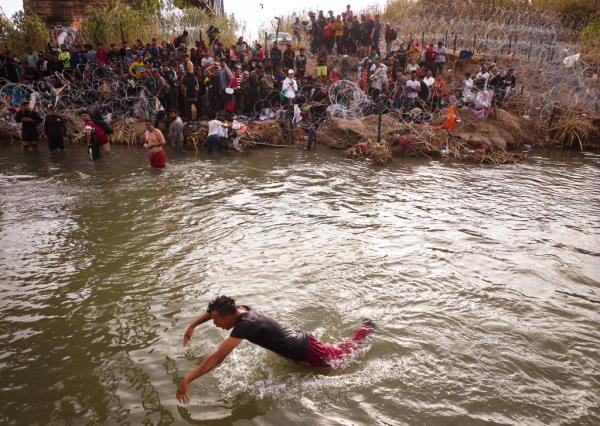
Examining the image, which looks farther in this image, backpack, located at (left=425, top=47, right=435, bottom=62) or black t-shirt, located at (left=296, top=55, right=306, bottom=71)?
backpack, located at (left=425, top=47, right=435, bottom=62)

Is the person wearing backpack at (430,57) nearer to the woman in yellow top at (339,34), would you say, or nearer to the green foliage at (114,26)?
the woman in yellow top at (339,34)

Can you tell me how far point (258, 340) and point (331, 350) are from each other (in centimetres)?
91

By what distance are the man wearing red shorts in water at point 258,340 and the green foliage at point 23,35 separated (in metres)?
19.8

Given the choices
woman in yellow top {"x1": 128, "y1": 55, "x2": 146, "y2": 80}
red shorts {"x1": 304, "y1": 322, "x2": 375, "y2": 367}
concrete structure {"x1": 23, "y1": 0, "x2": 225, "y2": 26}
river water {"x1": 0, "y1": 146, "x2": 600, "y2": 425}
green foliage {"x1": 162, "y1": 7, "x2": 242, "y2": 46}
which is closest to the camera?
river water {"x1": 0, "y1": 146, "x2": 600, "y2": 425}

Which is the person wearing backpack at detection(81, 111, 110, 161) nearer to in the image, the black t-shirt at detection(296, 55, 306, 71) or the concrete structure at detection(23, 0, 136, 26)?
the black t-shirt at detection(296, 55, 306, 71)

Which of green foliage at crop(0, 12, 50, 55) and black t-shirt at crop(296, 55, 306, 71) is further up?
green foliage at crop(0, 12, 50, 55)

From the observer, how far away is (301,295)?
19.7ft

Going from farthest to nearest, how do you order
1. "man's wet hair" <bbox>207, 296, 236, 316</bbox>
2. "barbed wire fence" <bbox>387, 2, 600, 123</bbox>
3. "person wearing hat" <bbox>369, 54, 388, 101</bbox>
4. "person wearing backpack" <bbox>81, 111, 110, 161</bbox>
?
"barbed wire fence" <bbox>387, 2, 600, 123</bbox>
"person wearing hat" <bbox>369, 54, 388, 101</bbox>
"person wearing backpack" <bbox>81, 111, 110, 161</bbox>
"man's wet hair" <bbox>207, 296, 236, 316</bbox>

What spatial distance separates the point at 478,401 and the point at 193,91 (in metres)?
13.7

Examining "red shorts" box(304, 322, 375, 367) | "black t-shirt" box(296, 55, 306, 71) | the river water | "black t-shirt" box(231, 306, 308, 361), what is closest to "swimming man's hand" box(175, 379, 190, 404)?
the river water

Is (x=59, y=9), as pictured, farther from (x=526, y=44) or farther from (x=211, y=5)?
(x=526, y=44)

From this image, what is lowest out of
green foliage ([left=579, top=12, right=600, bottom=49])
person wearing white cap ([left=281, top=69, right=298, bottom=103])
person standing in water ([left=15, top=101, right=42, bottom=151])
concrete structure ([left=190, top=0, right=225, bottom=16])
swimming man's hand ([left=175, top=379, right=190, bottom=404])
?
swimming man's hand ([left=175, top=379, right=190, bottom=404])

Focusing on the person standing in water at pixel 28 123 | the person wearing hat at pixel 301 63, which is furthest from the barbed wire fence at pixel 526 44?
the person standing in water at pixel 28 123

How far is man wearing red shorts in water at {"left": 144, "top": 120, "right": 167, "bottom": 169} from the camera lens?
1089 centimetres
